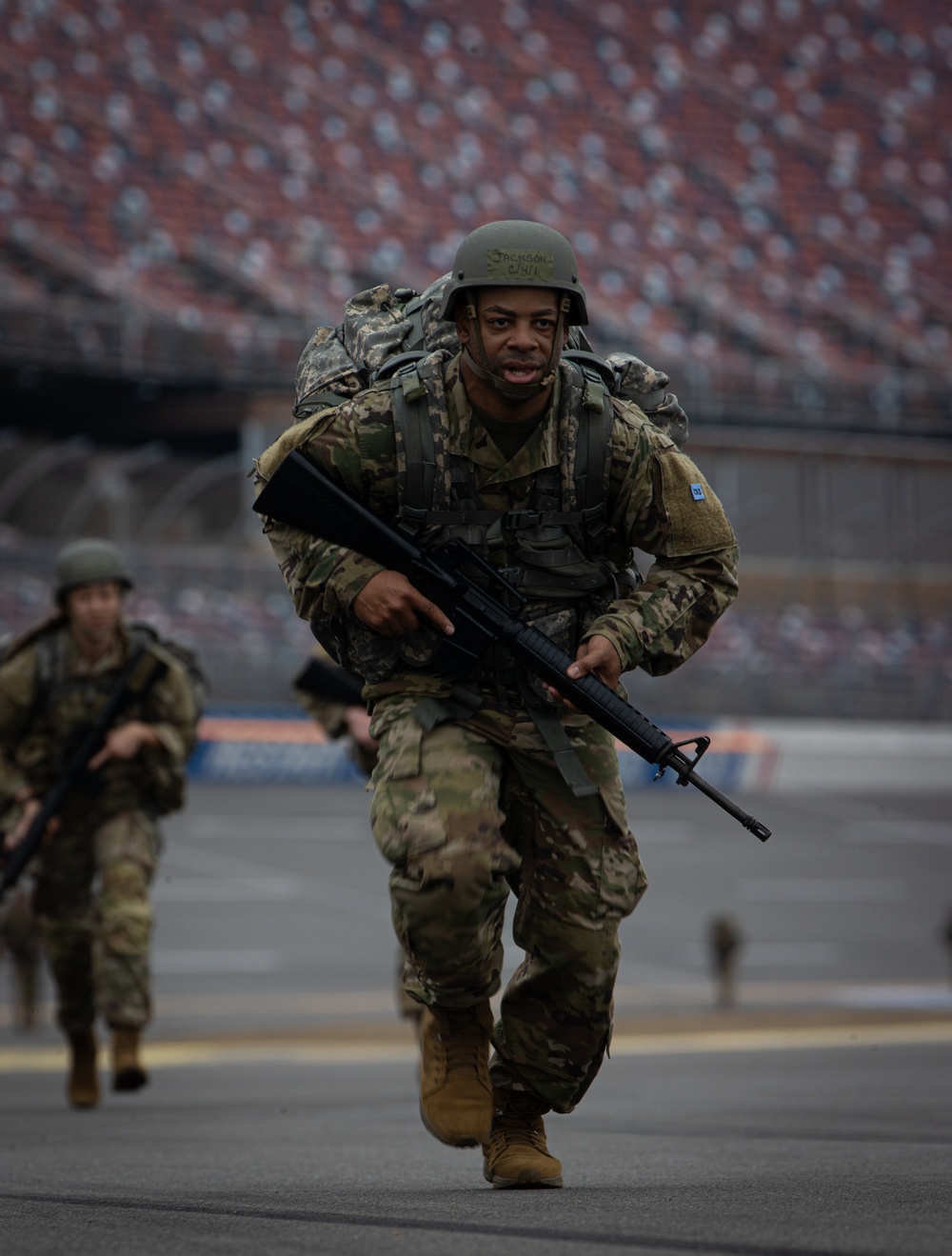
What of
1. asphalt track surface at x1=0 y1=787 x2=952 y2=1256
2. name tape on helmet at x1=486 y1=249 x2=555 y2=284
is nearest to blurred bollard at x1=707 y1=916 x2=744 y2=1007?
asphalt track surface at x1=0 y1=787 x2=952 y2=1256

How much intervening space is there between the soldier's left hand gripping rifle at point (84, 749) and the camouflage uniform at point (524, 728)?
3.08 m

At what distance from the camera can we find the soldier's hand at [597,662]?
348cm

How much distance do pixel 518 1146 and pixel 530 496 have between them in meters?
1.22

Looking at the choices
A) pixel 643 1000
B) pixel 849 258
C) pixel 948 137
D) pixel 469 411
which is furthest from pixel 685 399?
pixel 469 411

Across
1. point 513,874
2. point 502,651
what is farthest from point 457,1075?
point 502,651

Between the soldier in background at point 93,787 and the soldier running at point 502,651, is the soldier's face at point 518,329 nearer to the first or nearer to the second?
the soldier running at point 502,651

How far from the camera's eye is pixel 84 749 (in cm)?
661

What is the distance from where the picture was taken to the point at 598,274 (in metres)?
29.6

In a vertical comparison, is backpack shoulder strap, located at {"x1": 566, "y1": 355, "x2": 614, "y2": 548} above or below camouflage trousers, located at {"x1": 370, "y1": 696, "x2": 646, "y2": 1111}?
above

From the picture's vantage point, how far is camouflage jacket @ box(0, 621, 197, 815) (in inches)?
262

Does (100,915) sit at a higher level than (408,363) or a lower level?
lower

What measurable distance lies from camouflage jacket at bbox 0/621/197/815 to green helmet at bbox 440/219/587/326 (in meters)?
3.51

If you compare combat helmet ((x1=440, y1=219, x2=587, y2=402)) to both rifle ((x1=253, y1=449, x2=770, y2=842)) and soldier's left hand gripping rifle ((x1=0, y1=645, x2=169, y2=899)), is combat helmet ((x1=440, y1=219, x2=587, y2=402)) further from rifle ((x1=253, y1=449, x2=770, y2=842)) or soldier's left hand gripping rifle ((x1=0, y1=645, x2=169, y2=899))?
soldier's left hand gripping rifle ((x1=0, y1=645, x2=169, y2=899))

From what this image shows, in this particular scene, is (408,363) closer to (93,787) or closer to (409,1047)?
(93,787)
